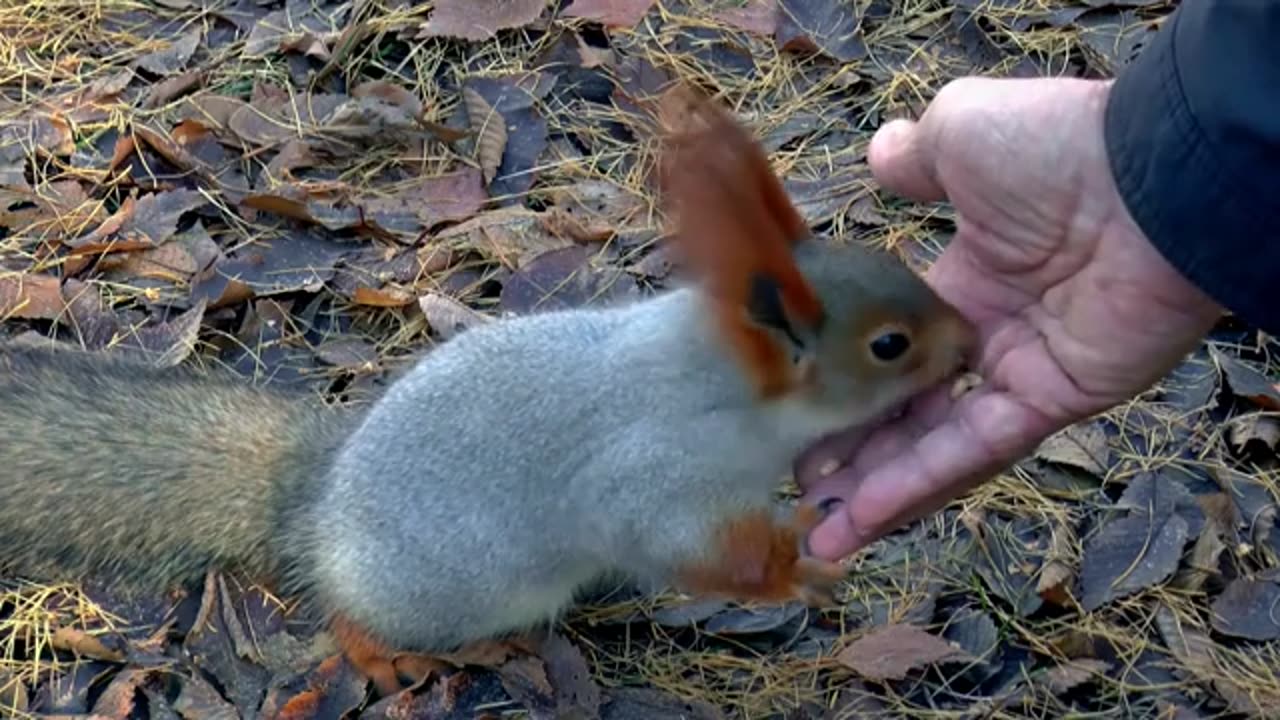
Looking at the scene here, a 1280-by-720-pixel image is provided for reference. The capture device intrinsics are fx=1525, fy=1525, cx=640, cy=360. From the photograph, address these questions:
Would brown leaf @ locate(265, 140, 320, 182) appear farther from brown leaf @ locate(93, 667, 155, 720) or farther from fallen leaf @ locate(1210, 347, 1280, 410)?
fallen leaf @ locate(1210, 347, 1280, 410)

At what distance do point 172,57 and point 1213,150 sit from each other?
2.45 meters

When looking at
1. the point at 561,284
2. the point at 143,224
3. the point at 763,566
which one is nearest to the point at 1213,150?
the point at 763,566

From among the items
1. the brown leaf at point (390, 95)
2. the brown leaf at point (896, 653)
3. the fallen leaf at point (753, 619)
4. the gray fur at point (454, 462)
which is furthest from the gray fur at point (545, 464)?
the brown leaf at point (390, 95)

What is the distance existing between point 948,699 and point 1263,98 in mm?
1079

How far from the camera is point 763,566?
226cm

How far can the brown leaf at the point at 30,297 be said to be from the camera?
2892 millimetres

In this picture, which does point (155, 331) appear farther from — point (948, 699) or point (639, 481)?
point (948, 699)

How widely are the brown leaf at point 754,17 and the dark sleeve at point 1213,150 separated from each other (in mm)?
1654

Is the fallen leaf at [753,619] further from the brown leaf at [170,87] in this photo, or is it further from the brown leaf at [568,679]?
the brown leaf at [170,87]

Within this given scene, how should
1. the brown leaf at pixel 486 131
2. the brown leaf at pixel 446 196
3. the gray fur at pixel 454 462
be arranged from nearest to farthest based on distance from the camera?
1. the gray fur at pixel 454 462
2. the brown leaf at pixel 446 196
3. the brown leaf at pixel 486 131

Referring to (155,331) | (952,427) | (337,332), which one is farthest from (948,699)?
(155,331)

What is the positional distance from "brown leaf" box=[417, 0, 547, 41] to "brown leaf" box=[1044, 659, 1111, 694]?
74.9 inches

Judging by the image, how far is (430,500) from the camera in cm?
229

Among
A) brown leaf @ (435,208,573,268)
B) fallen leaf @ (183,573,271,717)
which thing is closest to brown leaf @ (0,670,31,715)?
fallen leaf @ (183,573,271,717)
